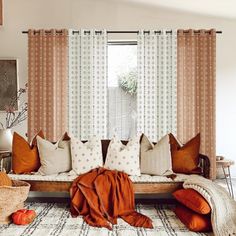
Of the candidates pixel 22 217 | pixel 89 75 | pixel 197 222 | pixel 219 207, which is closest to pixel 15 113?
pixel 89 75

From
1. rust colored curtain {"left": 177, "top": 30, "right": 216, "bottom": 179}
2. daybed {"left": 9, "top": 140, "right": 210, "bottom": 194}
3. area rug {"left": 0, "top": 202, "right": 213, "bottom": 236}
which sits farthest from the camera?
rust colored curtain {"left": 177, "top": 30, "right": 216, "bottom": 179}

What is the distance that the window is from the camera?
21.7ft

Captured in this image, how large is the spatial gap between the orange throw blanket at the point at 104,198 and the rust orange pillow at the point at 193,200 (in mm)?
395

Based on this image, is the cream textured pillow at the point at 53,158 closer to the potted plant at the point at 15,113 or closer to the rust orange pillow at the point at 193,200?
the rust orange pillow at the point at 193,200

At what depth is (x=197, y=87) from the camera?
20.4 ft

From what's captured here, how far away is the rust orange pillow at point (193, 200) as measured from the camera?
3.39m

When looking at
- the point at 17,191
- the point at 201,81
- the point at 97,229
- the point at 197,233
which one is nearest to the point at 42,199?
the point at 17,191

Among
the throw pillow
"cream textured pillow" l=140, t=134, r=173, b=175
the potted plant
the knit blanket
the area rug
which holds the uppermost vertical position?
the potted plant

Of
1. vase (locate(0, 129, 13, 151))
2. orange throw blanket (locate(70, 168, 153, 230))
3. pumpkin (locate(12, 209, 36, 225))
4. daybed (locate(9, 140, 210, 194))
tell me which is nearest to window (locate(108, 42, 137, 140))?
vase (locate(0, 129, 13, 151))

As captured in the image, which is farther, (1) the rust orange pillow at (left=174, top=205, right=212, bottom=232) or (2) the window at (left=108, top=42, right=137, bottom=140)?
(2) the window at (left=108, top=42, right=137, bottom=140)

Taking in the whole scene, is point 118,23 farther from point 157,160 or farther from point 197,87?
point 157,160

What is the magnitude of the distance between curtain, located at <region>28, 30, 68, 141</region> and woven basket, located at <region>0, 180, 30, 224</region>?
2611 mm

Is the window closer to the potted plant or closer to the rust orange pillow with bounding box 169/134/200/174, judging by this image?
the potted plant

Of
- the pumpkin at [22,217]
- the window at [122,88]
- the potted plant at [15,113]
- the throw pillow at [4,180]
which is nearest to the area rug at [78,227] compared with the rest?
the pumpkin at [22,217]
